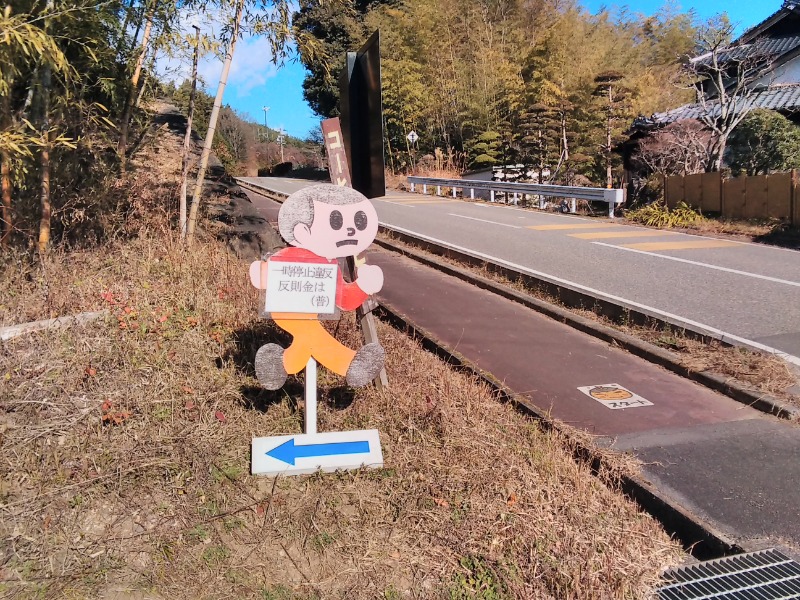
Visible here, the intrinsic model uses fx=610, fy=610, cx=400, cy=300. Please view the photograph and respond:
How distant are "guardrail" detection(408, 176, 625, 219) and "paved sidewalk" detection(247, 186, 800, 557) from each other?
965 cm

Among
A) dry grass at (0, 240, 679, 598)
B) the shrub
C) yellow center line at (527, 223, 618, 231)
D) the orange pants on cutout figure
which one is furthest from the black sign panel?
the shrub

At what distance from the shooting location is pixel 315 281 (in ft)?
11.2

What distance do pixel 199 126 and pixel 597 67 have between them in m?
15.9

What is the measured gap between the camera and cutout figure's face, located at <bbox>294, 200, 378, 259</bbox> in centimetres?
341

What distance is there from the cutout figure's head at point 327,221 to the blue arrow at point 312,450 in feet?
3.46


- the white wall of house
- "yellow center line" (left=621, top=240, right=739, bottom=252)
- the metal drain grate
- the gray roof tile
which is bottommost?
the metal drain grate

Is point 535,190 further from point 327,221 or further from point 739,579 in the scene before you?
point 739,579

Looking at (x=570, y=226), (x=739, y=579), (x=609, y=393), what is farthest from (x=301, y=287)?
(x=570, y=226)

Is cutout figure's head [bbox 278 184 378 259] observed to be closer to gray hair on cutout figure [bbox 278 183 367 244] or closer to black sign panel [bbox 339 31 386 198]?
gray hair on cutout figure [bbox 278 183 367 244]

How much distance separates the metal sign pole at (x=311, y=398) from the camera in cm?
345

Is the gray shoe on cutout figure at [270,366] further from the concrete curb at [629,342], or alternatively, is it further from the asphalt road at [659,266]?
the asphalt road at [659,266]

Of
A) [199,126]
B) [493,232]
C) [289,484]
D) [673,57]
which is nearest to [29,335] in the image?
[289,484]

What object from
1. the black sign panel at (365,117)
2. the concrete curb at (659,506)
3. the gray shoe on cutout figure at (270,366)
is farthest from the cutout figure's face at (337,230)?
the concrete curb at (659,506)

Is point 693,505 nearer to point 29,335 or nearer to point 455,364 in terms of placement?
point 455,364
